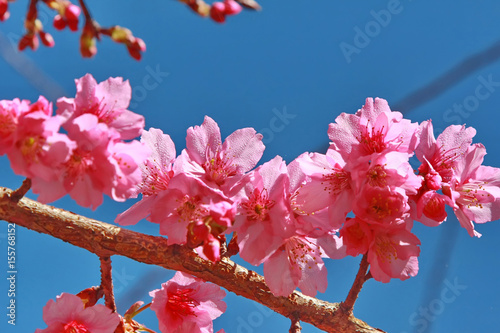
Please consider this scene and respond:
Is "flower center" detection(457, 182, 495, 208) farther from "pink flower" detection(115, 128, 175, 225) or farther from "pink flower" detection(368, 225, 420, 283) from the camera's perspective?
"pink flower" detection(115, 128, 175, 225)

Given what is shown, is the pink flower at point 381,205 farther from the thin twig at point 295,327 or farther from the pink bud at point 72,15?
the pink bud at point 72,15

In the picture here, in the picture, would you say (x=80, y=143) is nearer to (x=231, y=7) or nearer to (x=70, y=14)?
(x=70, y=14)

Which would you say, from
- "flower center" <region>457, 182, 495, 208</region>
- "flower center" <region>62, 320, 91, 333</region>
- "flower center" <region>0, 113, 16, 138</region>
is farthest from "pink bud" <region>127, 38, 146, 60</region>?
"flower center" <region>457, 182, 495, 208</region>

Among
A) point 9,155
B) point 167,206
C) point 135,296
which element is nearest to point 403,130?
point 167,206

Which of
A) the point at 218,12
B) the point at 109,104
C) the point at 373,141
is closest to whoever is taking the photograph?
the point at 218,12

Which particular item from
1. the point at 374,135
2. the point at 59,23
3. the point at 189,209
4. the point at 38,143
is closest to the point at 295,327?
the point at 189,209

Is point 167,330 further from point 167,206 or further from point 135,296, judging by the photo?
point 135,296
